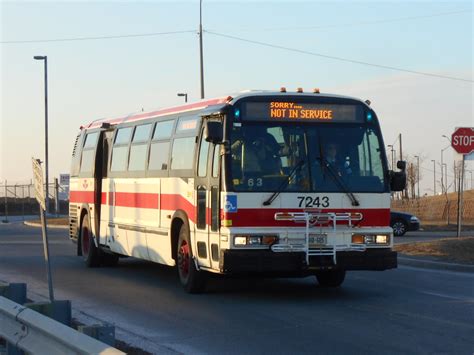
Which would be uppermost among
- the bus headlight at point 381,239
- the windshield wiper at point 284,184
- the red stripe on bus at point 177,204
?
the windshield wiper at point 284,184

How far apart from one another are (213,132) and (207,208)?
4.43 feet

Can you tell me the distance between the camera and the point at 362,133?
44.5 ft

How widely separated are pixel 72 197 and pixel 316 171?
32.0 feet

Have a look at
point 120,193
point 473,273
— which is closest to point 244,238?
point 120,193

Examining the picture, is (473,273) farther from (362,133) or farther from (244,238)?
(244,238)

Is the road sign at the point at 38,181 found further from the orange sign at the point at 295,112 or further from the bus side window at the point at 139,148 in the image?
the bus side window at the point at 139,148

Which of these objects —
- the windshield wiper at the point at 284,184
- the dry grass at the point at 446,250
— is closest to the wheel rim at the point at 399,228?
the dry grass at the point at 446,250

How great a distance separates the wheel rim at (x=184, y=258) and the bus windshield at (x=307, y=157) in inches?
77.7

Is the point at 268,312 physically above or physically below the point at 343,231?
below

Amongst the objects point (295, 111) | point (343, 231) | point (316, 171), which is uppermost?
point (295, 111)

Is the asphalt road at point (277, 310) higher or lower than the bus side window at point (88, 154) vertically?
lower

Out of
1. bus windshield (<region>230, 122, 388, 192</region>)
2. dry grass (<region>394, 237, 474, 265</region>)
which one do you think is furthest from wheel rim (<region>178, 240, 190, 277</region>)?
dry grass (<region>394, 237, 474, 265</region>)

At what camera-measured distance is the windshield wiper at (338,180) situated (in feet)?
43.2

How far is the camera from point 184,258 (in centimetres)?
1434
